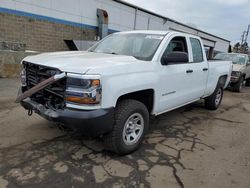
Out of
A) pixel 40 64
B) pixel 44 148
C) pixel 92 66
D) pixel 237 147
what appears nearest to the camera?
pixel 92 66

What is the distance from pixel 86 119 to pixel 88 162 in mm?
811

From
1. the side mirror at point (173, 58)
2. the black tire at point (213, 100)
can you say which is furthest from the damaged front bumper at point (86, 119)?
the black tire at point (213, 100)

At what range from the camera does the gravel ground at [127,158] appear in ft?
8.77

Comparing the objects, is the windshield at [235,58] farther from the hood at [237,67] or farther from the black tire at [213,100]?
the black tire at [213,100]

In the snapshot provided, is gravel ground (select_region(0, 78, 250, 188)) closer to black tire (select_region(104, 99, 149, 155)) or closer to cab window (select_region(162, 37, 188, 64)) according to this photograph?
black tire (select_region(104, 99, 149, 155))

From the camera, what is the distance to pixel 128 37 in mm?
4234

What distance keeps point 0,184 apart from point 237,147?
3.69 meters

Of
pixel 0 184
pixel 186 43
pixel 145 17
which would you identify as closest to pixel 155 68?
pixel 186 43

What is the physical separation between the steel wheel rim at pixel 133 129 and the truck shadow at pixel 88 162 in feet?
0.77

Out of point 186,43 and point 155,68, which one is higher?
point 186,43

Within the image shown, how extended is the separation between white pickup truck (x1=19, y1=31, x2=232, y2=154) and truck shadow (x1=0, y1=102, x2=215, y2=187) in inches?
11.9

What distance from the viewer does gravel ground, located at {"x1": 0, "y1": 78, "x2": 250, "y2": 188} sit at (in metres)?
2.67

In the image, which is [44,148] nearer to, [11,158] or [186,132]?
[11,158]

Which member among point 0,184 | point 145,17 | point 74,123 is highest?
point 145,17
